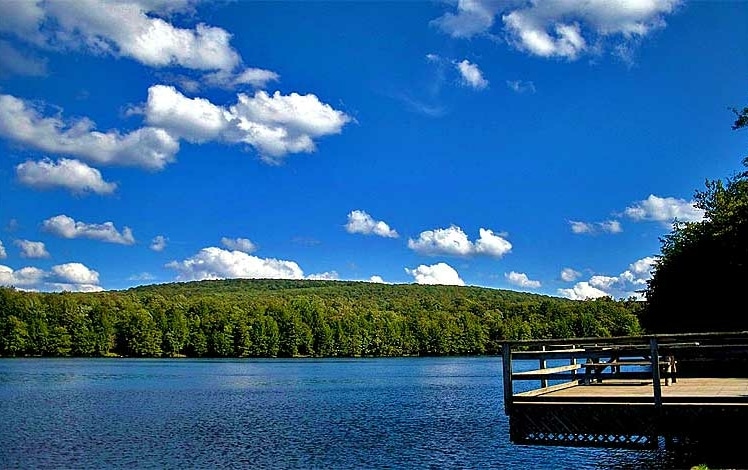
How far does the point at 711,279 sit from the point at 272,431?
69.9ft

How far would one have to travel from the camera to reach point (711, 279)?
3416 centimetres

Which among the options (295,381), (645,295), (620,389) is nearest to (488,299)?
(295,381)

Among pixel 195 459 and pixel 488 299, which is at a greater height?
pixel 488 299

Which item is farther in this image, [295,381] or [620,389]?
[295,381]

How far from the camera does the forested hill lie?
111 meters

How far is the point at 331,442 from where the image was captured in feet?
82.3

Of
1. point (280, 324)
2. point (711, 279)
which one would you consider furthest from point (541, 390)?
point (280, 324)

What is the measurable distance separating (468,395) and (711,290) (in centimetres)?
1601

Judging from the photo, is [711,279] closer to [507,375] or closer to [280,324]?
[507,375]

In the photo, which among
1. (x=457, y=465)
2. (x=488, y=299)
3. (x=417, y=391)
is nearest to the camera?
(x=457, y=465)

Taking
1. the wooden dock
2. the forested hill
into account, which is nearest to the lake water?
the wooden dock

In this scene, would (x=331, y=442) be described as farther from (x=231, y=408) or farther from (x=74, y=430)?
(x=231, y=408)

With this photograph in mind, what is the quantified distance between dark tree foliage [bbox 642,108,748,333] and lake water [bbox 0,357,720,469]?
10106 millimetres

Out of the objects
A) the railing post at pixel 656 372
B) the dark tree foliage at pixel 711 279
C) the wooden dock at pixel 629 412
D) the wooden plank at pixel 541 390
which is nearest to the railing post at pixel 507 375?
the wooden dock at pixel 629 412
